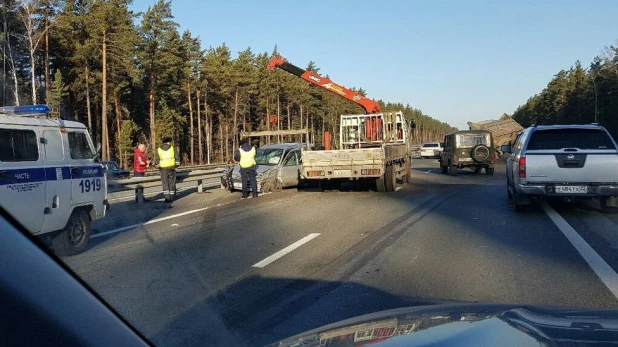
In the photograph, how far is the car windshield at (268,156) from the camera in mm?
19234

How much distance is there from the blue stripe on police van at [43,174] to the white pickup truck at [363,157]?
898 cm

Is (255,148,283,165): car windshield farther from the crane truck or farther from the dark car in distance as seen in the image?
the dark car in distance

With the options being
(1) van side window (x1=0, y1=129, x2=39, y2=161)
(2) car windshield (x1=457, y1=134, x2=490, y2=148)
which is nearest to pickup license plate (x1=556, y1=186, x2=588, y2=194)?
(1) van side window (x1=0, y1=129, x2=39, y2=161)

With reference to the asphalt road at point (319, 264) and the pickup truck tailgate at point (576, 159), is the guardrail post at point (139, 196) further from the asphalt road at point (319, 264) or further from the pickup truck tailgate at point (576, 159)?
the pickup truck tailgate at point (576, 159)

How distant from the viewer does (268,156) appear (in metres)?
19.6

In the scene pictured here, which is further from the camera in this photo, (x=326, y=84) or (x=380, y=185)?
(x=326, y=84)

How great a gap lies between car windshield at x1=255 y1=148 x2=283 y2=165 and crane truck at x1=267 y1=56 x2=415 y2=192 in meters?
1.53

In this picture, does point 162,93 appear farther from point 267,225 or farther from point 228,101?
point 267,225

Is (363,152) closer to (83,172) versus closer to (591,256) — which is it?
(591,256)

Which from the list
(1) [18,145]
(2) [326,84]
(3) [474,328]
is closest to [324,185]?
(2) [326,84]

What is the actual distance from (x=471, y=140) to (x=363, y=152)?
41.3 feet

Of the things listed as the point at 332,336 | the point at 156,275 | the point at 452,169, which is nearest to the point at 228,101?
the point at 452,169

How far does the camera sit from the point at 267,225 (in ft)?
36.5

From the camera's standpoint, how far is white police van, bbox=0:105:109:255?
23.3ft
